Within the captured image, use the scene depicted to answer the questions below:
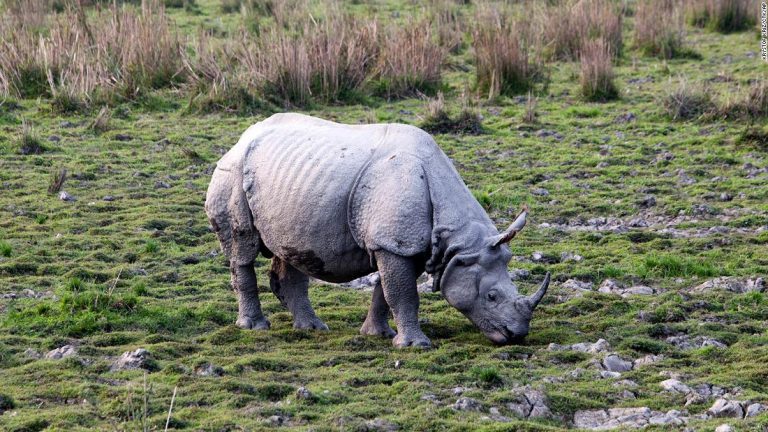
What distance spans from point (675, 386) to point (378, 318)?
218cm

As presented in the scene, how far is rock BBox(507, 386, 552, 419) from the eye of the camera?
6.37 metres

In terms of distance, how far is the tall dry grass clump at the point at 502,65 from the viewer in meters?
15.3

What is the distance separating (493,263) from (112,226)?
4081 millimetres

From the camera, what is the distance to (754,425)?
6.02m

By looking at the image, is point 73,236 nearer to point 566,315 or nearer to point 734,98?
point 566,315

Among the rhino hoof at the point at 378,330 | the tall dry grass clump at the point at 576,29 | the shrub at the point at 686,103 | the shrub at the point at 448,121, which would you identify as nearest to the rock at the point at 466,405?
the rhino hoof at the point at 378,330

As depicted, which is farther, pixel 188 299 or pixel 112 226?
pixel 112 226

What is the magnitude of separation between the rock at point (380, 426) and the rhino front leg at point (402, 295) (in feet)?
5.20

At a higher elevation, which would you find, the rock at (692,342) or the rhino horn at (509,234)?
the rhino horn at (509,234)

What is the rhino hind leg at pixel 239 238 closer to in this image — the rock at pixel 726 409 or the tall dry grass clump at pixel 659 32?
the rock at pixel 726 409

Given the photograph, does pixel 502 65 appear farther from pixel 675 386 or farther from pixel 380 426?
pixel 380 426

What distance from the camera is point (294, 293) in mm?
8398

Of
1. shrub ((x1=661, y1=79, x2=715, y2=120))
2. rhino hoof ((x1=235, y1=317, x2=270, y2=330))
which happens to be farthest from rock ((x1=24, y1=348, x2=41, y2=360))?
shrub ((x1=661, y1=79, x2=715, y2=120))

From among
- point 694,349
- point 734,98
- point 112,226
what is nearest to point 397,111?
point 734,98
